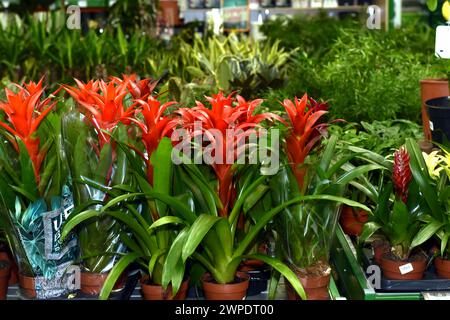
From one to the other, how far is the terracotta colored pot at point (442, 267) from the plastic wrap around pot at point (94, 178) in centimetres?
82

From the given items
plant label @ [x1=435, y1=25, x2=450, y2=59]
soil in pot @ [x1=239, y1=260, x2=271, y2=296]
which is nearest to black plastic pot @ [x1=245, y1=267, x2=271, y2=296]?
A: soil in pot @ [x1=239, y1=260, x2=271, y2=296]

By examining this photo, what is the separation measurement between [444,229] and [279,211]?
1.45 feet

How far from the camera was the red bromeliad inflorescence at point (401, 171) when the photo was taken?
1695 millimetres

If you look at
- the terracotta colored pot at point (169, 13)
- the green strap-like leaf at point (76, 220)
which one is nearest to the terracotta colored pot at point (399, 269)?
the green strap-like leaf at point (76, 220)

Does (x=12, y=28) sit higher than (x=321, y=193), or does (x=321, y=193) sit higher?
(x=12, y=28)

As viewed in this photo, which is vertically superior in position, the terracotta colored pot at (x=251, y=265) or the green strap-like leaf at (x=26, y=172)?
the green strap-like leaf at (x=26, y=172)

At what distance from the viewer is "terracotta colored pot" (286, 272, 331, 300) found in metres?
1.65

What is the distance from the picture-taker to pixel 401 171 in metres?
1.71

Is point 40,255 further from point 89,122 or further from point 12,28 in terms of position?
point 12,28

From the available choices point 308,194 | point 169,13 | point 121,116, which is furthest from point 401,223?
point 169,13

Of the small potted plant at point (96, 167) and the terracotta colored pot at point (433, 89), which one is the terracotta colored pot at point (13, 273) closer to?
the small potted plant at point (96, 167)

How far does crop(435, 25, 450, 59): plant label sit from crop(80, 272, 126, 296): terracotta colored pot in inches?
46.8

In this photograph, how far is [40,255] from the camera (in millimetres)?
1692
